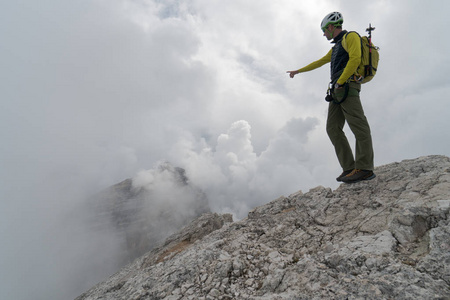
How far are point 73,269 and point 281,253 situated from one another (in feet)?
787

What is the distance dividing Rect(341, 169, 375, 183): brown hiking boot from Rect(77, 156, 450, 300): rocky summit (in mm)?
212

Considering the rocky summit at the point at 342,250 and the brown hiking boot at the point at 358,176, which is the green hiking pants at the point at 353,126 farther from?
the rocky summit at the point at 342,250

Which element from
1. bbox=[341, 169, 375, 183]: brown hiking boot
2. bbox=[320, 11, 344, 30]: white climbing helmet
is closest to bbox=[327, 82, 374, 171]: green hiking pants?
bbox=[341, 169, 375, 183]: brown hiking boot

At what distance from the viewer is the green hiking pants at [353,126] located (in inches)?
256

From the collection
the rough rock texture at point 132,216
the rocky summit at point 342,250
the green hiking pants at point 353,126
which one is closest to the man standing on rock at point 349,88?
the green hiking pants at point 353,126

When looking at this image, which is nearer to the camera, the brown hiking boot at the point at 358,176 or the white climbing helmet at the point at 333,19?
the white climbing helmet at the point at 333,19

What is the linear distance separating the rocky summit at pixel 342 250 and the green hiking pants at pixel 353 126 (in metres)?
0.92

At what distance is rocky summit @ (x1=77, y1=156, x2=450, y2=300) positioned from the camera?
136 inches

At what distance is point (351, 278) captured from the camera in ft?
12.0

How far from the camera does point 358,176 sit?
717cm

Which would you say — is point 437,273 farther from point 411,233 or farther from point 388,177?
point 388,177

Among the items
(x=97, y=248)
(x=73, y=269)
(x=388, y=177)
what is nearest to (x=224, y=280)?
(x=388, y=177)

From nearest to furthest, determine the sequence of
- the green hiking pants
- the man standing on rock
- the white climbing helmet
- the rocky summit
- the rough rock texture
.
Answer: the rocky summit, the man standing on rock, the green hiking pants, the white climbing helmet, the rough rock texture

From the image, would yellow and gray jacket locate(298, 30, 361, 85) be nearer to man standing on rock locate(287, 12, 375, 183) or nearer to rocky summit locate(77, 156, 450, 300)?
man standing on rock locate(287, 12, 375, 183)
